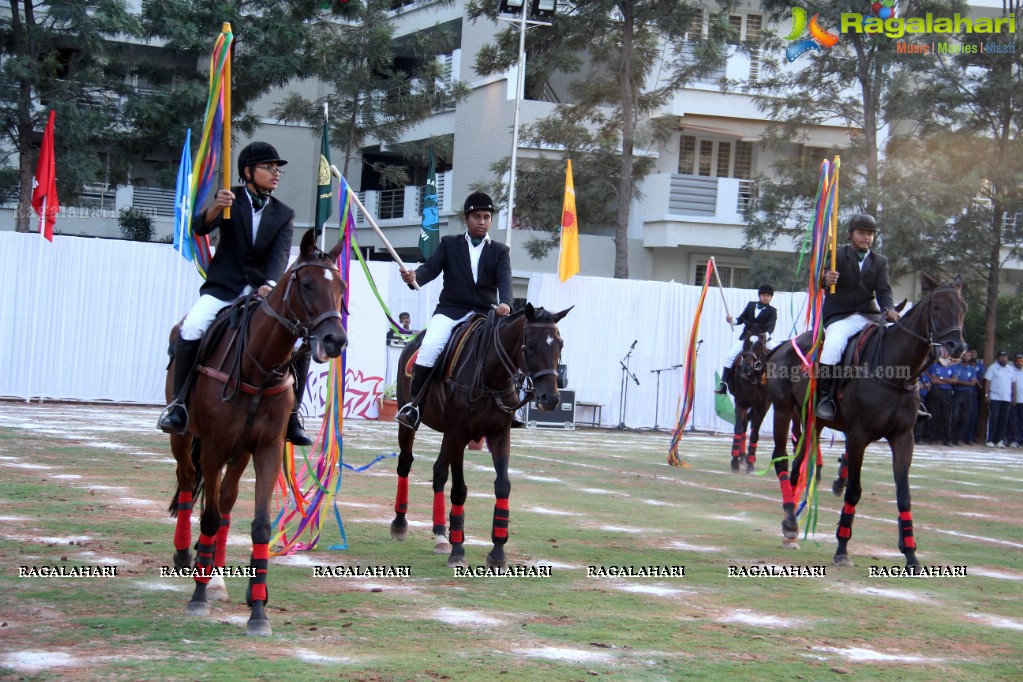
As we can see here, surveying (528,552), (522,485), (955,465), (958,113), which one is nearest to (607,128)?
(958,113)

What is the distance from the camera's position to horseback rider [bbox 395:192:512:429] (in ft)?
34.2

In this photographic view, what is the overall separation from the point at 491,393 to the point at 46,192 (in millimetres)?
16792

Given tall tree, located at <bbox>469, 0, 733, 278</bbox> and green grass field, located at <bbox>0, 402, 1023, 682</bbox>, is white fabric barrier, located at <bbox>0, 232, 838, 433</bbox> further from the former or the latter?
green grass field, located at <bbox>0, 402, 1023, 682</bbox>

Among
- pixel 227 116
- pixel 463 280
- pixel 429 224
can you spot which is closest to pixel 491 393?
pixel 463 280

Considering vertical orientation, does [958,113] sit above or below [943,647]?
above

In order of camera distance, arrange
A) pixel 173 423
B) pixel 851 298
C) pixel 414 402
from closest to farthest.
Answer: pixel 173 423
pixel 414 402
pixel 851 298

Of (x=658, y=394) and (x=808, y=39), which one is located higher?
(x=808, y=39)

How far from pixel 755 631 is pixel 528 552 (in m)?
2.88

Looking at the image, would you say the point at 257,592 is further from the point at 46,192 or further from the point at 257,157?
the point at 46,192

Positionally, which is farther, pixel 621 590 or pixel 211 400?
pixel 621 590

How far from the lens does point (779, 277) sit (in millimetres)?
32469

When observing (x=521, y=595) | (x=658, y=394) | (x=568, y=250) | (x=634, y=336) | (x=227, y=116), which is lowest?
(x=521, y=595)

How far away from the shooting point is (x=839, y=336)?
1226 centimetres

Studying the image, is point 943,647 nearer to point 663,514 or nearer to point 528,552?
point 528,552
